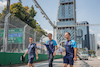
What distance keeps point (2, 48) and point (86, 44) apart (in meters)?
194

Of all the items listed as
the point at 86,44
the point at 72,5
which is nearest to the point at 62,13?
the point at 72,5

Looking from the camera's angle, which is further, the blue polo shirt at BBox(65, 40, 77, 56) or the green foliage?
the green foliage

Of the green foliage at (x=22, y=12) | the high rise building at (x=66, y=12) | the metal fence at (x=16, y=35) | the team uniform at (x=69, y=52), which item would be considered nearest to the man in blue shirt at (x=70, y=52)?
the team uniform at (x=69, y=52)

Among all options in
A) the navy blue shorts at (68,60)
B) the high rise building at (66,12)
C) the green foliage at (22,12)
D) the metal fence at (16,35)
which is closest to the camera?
the navy blue shorts at (68,60)

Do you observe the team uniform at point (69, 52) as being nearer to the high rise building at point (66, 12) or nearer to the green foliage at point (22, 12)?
the green foliage at point (22, 12)

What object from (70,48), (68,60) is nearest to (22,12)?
(70,48)

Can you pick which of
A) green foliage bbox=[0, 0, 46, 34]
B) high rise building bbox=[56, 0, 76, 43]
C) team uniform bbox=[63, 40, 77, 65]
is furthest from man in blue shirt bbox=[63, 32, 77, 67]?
high rise building bbox=[56, 0, 76, 43]

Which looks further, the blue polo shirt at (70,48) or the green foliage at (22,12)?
the green foliage at (22,12)

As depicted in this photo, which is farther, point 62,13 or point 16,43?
point 62,13

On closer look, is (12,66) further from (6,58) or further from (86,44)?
(86,44)

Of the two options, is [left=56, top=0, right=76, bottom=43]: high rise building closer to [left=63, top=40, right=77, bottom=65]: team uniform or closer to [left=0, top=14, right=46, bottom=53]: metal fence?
[left=0, top=14, right=46, bottom=53]: metal fence

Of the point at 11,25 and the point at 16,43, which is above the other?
the point at 11,25

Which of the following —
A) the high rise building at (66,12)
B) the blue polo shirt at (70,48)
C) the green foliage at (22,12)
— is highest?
the high rise building at (66,12)

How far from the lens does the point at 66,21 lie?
164625mm
